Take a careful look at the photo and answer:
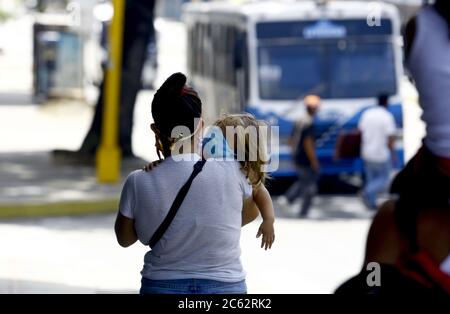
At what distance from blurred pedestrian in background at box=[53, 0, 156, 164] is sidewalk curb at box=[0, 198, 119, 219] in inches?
166

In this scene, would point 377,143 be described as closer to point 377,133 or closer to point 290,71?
point 377,133

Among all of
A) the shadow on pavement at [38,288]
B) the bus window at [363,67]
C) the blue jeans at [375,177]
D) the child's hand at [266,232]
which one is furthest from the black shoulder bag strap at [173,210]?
the bus window at [363,67]

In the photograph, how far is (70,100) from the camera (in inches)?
1320

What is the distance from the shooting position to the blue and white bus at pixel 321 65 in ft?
58.5

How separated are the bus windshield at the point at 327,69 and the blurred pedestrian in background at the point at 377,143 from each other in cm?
233

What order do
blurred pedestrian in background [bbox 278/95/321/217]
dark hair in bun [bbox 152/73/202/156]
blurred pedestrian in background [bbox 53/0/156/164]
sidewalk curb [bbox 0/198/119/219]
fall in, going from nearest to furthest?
dark hair in bun [bbox 152/73/202/156] → sidewalk curb [bbox 0/198/119/219] → blurred pedestrian in background [bbox 278/95/321/217] → blurred pedestrian in background [bbox 53/0/156/164]

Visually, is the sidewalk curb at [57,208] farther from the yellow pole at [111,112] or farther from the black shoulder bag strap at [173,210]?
the black shoulder bag strap at [173,210]

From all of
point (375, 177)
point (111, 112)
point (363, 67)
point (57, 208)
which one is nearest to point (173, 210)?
point (57, 208)

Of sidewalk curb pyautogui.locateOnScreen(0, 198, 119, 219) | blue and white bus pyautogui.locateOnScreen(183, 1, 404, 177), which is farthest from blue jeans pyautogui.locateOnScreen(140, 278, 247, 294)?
blue and white bus pyautogui.locateOnScreen(183, 1, 404, 177)

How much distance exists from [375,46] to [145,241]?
14.7m

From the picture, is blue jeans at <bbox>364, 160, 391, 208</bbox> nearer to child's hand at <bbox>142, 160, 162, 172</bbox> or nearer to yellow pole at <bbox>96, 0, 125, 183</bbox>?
yellow pole at <bbox>96, 0, 125, 183</bbox>

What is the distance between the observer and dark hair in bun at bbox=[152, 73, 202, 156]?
397cm
